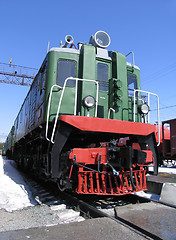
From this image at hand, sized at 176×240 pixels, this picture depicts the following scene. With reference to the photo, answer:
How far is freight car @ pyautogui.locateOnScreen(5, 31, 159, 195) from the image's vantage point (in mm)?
4008

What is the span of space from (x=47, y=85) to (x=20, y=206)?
9.47 ft

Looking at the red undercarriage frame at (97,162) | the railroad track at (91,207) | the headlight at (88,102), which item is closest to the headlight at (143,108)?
the red undercarriage frame at (97,162)

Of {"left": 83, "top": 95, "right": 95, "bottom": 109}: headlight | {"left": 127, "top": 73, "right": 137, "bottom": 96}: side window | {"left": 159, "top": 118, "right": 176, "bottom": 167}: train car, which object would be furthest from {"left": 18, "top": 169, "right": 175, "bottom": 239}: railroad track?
{"left": 159, "top": 118, "right": 176, "bottom": 167}: train car

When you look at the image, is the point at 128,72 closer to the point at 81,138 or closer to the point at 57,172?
the point at 81,138

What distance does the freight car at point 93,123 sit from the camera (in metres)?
4.01

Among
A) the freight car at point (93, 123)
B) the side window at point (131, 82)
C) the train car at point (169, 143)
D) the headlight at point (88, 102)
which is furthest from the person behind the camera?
the train car at point (169, 143)

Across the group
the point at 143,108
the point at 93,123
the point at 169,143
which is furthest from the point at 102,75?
the point at 169,143

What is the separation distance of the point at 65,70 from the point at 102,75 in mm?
1030

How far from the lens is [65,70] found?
5.02 metres

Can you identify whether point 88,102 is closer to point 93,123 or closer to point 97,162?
point 93,123

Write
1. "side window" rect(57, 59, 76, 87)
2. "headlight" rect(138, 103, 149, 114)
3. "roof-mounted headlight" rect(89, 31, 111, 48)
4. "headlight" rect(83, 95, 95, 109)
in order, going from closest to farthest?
1. "headlight" rect(83, 95, 95, 109)
2. "headlight" rect(138, 103, 149, 114)
3. "side window" rect(57, 59, 76, 87)
4. "roof-mounted headlight" rect(89, 31, 111, 48)

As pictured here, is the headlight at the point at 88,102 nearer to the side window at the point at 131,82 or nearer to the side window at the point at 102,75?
the side window at the point at 102,75

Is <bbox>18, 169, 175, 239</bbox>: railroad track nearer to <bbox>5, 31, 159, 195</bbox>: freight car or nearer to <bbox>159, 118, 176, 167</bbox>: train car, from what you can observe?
<bbox>5, 31, 159, 195</bbox>: freight car

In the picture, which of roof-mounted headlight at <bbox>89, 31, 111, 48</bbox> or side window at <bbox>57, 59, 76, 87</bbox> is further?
roof-mounted headlight at <bbox>89, 31, 111, 48</bbox>
